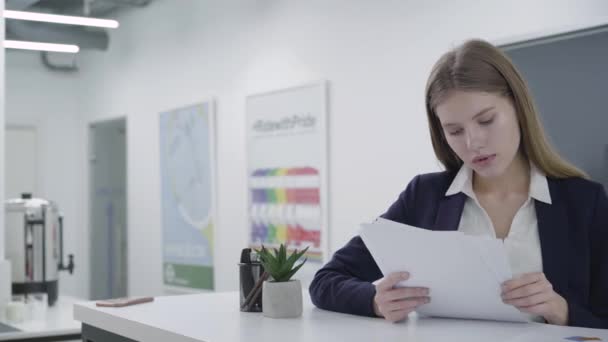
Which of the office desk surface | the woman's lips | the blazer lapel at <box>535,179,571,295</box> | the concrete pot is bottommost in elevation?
the office desk surface

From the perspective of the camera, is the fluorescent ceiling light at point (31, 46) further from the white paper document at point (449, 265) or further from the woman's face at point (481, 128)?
the white paper document at point (449, 265)

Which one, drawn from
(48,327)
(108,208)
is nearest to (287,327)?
(48,327)

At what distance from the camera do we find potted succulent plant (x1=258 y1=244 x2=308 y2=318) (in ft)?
5.14

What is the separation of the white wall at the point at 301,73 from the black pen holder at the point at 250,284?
192cm

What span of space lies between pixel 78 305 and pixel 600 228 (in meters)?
1.20

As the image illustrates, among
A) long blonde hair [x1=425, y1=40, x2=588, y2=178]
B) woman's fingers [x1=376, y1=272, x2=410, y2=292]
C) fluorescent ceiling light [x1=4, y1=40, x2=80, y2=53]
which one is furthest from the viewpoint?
fluorescent ceiling light [x1=4, y1=40, x2=80, y2=53]

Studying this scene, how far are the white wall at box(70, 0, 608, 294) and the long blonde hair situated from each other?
159 cm

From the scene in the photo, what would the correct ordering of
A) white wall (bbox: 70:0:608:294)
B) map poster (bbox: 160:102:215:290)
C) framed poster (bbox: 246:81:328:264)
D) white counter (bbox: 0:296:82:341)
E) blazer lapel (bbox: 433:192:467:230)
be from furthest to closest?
1. map poster (bbox: 160:102:215:290)
2. framed poster (bbox: 246:81:328:264)
3. white wall (bbox: 70:0:608:294)
4. white counter (bbox: 0:296:82:341)
5. blazer lapel (bbox: 433:192:467:230)

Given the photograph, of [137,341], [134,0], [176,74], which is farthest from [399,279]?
[134,0]

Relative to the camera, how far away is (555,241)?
1.53m

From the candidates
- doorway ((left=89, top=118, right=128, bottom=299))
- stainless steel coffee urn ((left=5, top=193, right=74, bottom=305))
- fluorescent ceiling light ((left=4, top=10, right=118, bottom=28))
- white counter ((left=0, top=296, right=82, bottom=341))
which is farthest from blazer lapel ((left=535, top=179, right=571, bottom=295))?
doorway ((left=89, top=118, right=128, bottom=299))

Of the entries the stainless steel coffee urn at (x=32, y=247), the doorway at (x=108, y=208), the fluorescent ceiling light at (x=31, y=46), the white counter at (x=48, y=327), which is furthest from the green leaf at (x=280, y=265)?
the doorway at (x=108, y=208)

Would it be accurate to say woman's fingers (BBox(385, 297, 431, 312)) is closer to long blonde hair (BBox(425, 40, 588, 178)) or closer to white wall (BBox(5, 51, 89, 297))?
long blonde hair (BBox(425, 40, 588, 178))

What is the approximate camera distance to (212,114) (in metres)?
5.40
